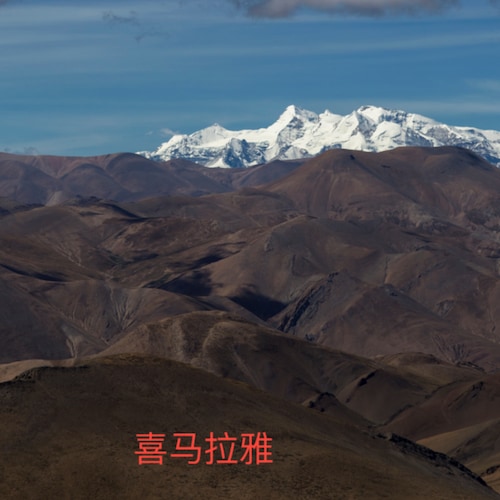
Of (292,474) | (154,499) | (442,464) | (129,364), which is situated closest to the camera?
(154,499)

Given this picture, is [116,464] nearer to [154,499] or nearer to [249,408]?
[154,499]

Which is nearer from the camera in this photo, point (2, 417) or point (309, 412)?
point (2, 417)

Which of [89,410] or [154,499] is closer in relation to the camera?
[154,499]

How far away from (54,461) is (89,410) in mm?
11696

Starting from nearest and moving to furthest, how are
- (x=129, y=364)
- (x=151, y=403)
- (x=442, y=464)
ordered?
1. (x=151, y=403)
2. (x=129, y=364)
3. (x=442, y=464)

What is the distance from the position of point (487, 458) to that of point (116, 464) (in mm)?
92871

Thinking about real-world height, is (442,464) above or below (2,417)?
below

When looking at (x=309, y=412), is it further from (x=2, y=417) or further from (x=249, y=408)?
(x=2, y=417)

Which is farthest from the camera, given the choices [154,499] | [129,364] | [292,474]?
[129,364]

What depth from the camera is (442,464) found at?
459 ft

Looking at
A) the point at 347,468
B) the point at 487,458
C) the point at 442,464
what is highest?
the point at 347,468

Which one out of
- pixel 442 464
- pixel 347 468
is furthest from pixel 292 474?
pixel 442 464

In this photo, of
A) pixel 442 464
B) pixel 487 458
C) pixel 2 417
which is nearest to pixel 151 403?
pixel 2 417

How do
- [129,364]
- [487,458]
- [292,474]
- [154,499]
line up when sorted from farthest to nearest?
[487,458] < [129,364] < [292,474] < [154,499]
